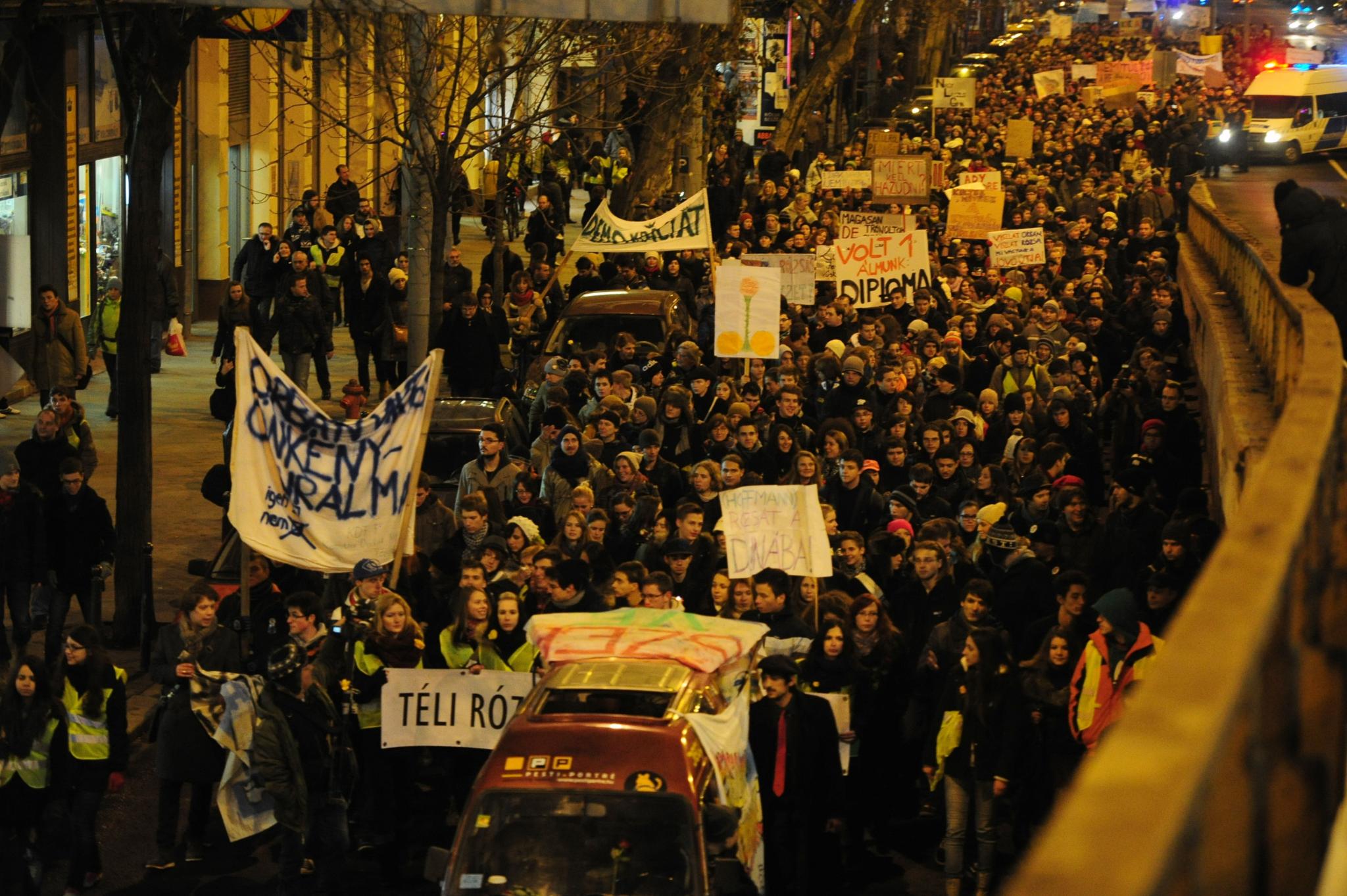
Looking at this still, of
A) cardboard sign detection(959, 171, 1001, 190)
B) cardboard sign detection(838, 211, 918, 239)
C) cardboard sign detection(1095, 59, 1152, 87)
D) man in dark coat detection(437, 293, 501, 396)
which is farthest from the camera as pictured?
cardboard sign detection(1095, 59, 1152, 87)

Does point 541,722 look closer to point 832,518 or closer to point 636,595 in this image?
point 636,595

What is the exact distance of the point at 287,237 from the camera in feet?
80.2

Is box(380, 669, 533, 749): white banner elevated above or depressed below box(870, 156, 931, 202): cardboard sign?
below

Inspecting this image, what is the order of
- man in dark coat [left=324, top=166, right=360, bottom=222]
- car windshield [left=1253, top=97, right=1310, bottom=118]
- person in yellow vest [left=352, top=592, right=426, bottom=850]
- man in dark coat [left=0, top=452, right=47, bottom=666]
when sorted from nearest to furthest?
person in yellow vest [left=352, top=592, right=426, bottom=850]
man in dark coat [left=0, top=452, right=47, bottom=666]
man in dark coat [left=324, top=166, right=360, bottom=222]
car windshield [left=1253, top=97, right=1310, bottom=118]

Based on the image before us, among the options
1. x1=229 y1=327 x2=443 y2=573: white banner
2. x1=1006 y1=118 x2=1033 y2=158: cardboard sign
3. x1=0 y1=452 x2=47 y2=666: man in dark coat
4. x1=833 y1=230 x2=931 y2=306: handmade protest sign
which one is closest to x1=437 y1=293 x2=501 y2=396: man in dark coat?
x1=833 y1=230 x2=931 y2=306: handmade protest sign

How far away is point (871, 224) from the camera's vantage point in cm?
2292

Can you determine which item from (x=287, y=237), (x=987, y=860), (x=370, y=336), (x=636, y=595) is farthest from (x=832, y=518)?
(x=287, y=237)

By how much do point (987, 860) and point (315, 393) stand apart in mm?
15325

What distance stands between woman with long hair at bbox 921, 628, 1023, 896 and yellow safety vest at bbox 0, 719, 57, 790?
163 inches

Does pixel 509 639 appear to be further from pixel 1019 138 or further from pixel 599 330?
pixel 1019 138

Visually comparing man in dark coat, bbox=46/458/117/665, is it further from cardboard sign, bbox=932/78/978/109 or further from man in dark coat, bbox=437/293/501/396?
cardboard sign, bbox=932/78/978/109

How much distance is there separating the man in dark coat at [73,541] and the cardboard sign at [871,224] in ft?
35.2

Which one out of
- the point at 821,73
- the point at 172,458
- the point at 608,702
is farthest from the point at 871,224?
the point at 821,73

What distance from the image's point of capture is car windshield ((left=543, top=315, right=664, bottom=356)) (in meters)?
20.6
